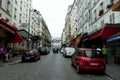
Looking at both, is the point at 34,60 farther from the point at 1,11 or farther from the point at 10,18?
the point at 10,18

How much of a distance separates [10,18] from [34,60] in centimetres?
1121

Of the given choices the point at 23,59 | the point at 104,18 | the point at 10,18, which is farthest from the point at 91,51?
the point at 10,18

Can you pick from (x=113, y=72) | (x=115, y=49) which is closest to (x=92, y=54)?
(x=113, y=72)

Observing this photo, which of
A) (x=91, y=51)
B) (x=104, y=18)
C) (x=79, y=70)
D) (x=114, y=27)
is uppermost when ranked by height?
(x=104, y=18)

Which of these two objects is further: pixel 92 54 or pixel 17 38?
pixel 17 38

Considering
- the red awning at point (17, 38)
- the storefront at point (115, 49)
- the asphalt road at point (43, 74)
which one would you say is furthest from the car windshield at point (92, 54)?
the red awning at point (17, 38)

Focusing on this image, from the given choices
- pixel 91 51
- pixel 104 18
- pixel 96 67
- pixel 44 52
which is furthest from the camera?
pixel 44 52

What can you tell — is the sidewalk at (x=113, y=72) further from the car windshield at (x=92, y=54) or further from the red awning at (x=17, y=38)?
the red awning at (x=17, y=38)

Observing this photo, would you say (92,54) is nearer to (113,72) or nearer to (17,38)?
(113,72)

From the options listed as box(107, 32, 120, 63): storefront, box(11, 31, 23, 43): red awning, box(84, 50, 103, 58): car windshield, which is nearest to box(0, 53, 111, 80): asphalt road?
box(84, 50, 103, 58): car windshield

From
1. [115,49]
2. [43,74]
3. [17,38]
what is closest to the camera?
[43,74]

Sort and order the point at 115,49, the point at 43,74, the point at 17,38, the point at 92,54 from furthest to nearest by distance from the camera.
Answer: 1. the point at 17,38
2. the point at 115,49
3. the point at 92,54
4. the point at 43,74

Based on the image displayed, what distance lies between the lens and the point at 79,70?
46.0ft

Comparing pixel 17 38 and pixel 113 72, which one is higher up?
pixel 17 38
